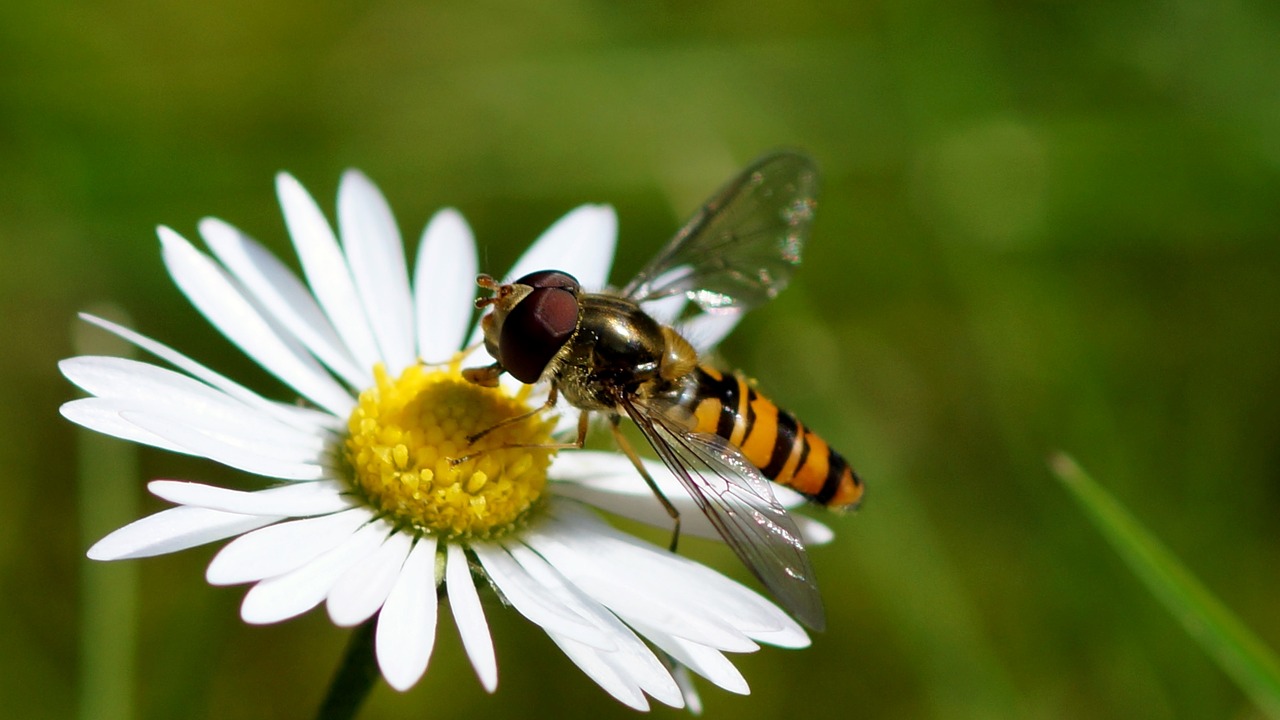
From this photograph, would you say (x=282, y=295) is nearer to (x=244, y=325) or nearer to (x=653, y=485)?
(x=244, y=325)

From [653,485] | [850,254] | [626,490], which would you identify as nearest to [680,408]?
[653,485]

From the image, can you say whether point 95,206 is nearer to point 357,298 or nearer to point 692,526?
point 357,298

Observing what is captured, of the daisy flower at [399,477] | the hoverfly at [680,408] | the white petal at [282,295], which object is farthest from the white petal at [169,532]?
A: the white petal at [282,295]

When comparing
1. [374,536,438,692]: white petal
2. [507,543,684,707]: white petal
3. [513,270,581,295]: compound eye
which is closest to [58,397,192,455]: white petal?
[374,536,438,692]: white petal

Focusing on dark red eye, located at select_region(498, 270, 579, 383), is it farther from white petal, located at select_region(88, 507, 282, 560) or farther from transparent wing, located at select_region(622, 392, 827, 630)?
white petal, located at select_region(88, 507, 282, 560)

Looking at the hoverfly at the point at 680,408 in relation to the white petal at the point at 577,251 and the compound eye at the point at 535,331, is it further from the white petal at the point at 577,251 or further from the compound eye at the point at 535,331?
the white petal at the point at 577,251

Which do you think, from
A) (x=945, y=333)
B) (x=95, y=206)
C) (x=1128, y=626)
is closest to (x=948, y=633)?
(x=1128, y=626)
